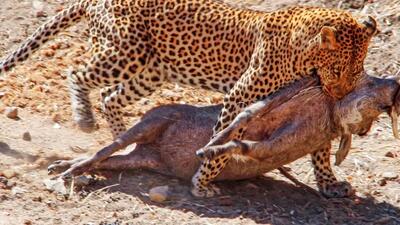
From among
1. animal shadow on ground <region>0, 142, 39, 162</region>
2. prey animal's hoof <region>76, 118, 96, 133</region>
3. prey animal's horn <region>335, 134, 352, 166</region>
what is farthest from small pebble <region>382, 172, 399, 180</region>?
animal shadow on ground <region>0, 142, 39, 162</region>

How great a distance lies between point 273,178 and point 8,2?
515 centimetres

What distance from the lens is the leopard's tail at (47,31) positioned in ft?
33.9

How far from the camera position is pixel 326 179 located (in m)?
9.30

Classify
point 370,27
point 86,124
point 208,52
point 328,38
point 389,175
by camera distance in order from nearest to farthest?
point 328,38
point 370,27
point 389,175
point 208,52
point 86,124

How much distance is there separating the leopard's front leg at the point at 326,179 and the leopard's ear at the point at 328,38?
3.07 ft

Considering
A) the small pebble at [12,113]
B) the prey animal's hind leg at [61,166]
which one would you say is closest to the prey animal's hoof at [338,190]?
the prey animal's hind leg at [61,166]

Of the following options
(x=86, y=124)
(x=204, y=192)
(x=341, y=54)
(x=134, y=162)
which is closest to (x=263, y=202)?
(x=204, y=192)

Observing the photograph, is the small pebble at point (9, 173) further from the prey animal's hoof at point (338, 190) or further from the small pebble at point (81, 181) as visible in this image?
the prey animal's hoof at point (338, 190)

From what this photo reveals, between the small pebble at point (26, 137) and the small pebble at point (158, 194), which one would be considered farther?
the small pebble at point (26, 137)

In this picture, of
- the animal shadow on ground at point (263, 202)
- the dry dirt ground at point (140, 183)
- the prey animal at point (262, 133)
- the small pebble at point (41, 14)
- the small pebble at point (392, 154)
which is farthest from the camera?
the small pebble at point (41, 14)

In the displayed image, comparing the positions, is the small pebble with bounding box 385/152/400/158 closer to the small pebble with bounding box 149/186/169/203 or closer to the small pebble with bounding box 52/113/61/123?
the small pebble with bounding box 149/186/169/203

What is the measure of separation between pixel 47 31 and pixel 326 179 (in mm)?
3182

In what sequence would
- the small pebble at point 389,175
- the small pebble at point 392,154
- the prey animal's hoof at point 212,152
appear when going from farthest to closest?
the small pebble at point 392,154, the small pebble at point 389,175, the prey animal's hoof at point 212,152

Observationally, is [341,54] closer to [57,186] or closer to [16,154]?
[57,186]
